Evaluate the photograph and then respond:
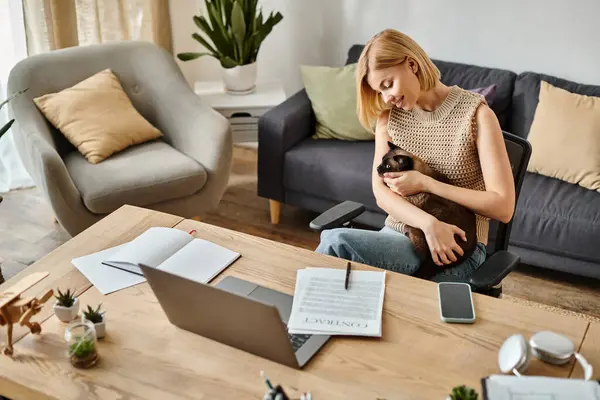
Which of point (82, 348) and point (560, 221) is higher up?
point (82, 348)

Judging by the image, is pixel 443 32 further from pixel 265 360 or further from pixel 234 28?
pixel 265 360

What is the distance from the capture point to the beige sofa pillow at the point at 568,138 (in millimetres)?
2863

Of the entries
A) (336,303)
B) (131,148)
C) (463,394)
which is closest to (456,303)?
(336,303)

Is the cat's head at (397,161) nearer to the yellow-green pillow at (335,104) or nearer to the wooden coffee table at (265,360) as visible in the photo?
the wooden coffee table at (265,360)

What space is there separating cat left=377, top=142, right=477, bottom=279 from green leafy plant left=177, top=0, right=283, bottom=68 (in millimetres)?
1628

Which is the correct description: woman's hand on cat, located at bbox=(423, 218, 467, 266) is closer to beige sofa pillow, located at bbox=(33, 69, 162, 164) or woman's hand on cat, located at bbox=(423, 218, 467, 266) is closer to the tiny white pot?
the tiny white pot

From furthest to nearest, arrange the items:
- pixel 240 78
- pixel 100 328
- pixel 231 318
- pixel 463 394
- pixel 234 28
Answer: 1. pixel 240 78
2. pixel 234 28
3. pixel 100 328
4. pixel 231 318
5. pixel 463 394

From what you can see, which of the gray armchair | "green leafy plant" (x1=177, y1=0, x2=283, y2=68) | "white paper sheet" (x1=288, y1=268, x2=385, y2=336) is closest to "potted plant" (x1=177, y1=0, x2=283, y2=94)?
"green leafy plant" (x1=177, y1=0, x2=283, y2=68)

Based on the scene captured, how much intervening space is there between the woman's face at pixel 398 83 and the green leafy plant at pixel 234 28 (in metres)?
1.58

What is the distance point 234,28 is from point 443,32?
1.01m

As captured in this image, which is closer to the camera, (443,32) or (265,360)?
(265,360)

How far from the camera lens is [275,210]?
10.9 feet

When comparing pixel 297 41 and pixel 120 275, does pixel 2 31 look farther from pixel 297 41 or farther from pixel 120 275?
pixel 120 275

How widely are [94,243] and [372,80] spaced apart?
34.4 inches
